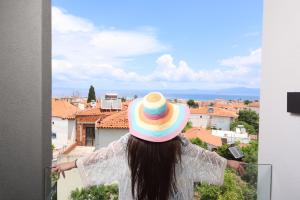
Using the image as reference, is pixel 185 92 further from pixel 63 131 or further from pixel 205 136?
pixel 63 131

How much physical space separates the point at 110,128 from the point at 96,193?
15.6 inches

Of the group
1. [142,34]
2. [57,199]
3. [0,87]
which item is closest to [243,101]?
[142,34]

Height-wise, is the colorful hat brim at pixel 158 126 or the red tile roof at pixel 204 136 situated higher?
the colorful hat brim at pixel 158 126

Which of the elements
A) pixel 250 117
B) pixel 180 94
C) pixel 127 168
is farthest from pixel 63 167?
pixel 250 117

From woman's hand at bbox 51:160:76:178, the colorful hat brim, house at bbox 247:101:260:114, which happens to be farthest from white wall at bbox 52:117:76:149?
house at bbox 247:101:260:114

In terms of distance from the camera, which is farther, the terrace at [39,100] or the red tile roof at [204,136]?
the red tile roof at [204,136]

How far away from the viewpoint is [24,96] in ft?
5.71

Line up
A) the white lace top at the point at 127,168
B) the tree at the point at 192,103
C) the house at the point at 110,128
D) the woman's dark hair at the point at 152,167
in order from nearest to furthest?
the woman's dark hair at the point at 152,167
the white lace top at the point at 127,168
the house at the point at 110,128
the tree at the point at 192,103

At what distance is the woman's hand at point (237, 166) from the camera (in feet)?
5.21

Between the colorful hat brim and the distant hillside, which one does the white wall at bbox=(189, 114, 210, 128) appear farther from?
the colorful hat brim

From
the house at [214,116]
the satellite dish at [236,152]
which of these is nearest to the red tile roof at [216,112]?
the house at [214,116]

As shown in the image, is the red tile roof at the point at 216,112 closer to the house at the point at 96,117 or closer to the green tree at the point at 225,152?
the green tree at the point at 225,152

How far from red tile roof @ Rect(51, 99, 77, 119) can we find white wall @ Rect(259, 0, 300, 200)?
1.16m

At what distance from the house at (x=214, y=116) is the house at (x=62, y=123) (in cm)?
76
